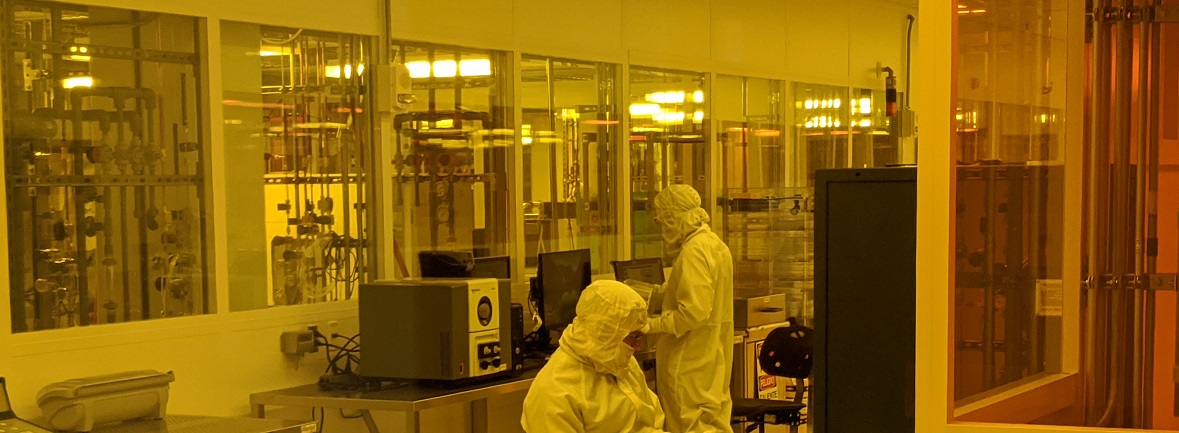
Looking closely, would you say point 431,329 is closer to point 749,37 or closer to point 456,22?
point 456,22

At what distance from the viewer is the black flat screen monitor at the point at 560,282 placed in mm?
5766

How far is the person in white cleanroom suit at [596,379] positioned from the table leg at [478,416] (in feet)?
7.69

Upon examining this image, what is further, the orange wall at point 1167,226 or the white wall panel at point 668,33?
the white wall panel at point 668,33

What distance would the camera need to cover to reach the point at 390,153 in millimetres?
5531

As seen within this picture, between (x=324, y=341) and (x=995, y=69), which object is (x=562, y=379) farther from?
(x=324, y=341)

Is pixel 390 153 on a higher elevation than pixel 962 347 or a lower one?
higher

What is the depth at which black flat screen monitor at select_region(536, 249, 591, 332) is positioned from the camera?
18.9ft

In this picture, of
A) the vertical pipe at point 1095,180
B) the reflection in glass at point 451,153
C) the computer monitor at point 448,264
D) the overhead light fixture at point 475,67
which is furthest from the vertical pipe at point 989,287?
the overhead light fixture at point 475,67

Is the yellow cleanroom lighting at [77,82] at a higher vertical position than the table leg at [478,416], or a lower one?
higher

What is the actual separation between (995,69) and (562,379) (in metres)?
1.37

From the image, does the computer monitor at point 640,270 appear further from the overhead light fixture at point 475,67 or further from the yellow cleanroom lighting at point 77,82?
the yellow cleanroom lighting at point 77,82

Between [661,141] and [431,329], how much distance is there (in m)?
2.94

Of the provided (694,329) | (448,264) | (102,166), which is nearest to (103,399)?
(102,166)

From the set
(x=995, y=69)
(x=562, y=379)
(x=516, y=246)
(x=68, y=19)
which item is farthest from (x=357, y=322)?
(x=995, y=69)
